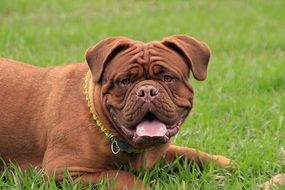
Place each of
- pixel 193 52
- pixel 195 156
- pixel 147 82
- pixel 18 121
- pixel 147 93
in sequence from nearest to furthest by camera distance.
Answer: pixel 147 93 → pixel 147 82 → pixel 193 52 → pixel 18 121 → pixel 195 156

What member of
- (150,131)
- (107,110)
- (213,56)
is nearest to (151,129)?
(150,131)

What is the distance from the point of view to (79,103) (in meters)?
5.02

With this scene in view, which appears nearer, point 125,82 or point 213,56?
point 125,82

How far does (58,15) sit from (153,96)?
9.50 metres

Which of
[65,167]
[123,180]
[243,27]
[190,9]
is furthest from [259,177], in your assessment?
[190,9]

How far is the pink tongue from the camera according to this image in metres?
4.54

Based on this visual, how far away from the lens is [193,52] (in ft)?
16.0

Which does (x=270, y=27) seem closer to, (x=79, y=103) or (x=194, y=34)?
(x=194, y=34)

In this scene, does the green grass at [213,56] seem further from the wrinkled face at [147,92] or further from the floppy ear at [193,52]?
the floppy ear at [193,52]

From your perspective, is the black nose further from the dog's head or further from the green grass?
the green grass

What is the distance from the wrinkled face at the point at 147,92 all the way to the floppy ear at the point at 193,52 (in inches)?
1.6

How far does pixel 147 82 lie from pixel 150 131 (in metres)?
0.31

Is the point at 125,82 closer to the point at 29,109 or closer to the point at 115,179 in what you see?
the point at 115,179

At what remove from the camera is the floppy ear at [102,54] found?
4730mm
